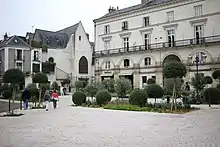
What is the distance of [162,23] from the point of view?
44.9 m

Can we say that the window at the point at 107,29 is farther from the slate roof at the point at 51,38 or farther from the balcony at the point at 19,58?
the balcony at the point at 19,58

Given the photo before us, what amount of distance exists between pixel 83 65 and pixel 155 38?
22.8 metres

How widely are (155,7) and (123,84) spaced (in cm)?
2461

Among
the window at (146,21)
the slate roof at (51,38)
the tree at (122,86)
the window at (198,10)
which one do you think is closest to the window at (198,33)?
the window at (198,10)

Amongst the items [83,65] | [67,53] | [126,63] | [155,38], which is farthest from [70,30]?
[155,38]

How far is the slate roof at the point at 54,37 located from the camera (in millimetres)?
60250

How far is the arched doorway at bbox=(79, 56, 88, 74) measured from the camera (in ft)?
209

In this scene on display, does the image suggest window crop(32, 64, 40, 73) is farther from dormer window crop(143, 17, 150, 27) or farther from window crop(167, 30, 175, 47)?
window crop(167, 30, 175, 47)

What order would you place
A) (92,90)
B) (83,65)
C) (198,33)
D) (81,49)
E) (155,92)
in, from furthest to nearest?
(83,65), (81,49), (198,33), (92,90), (155,92)

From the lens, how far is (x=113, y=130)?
10.7 m

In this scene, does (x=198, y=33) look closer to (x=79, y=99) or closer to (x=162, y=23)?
(x=162, y=23)

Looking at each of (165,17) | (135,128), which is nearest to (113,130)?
(135,128)

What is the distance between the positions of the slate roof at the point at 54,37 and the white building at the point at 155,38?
10893mm

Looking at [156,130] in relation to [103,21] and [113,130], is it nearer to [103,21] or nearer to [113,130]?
[113,130]
